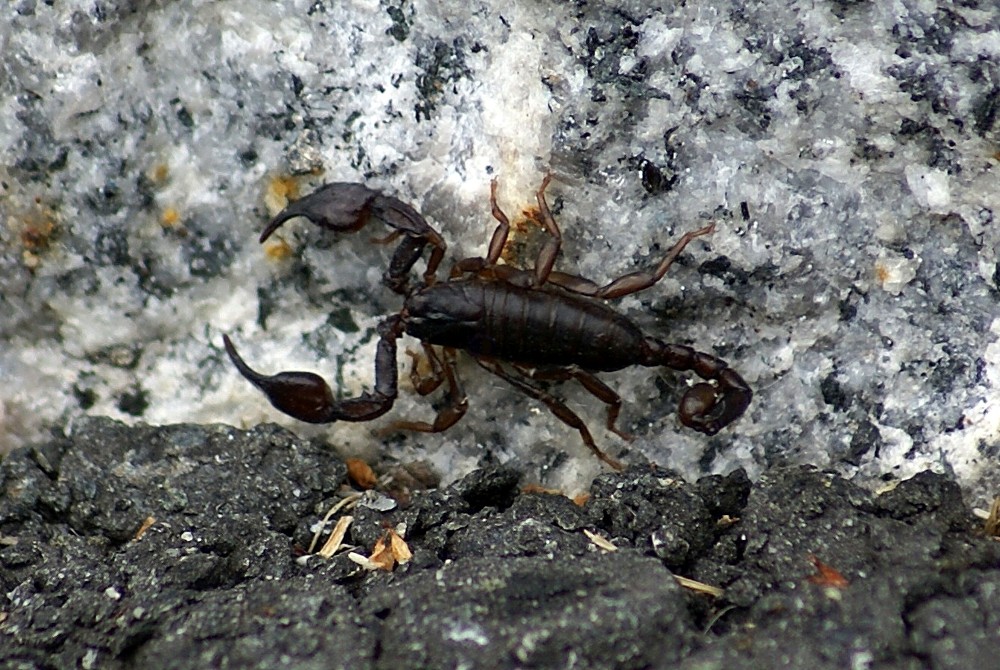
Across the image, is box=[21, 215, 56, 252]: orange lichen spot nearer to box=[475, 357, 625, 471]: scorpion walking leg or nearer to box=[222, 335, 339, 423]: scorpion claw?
box=[222, 335, 339, 423]: scorpion claw

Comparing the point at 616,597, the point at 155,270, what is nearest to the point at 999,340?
the point at 616,597

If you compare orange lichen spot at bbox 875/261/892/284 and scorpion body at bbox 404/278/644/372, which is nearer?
orange lichen spot at bbox 875/261/892/284

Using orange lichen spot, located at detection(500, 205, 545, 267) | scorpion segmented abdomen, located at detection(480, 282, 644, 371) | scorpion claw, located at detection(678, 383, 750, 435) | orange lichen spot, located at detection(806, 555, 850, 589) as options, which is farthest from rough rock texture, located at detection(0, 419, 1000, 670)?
orange lichen spot, located at detection(500, 205, 545, 267)

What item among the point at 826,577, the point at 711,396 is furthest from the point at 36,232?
the point at 826,577

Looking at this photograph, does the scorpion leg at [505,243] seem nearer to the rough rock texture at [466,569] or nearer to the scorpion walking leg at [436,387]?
the scorpion walking leg at [436,387]

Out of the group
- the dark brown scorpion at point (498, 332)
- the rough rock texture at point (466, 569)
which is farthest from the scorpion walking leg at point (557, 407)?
the rough rock texture at point (466, 569)

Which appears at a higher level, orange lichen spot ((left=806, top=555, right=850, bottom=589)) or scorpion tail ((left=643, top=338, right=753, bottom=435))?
scorpion tail ((left=643, top=338, right=753, bottom=435))

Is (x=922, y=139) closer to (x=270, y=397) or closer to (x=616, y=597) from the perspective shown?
(x=616, y=597)

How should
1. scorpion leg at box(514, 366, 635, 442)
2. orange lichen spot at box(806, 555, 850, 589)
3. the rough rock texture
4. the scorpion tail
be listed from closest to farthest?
the rough rock texture
orange lichen spot at box(806, 555, 850, 589)
the scorpion tail
scorpion leg at box(514, 366, 635, 442)
